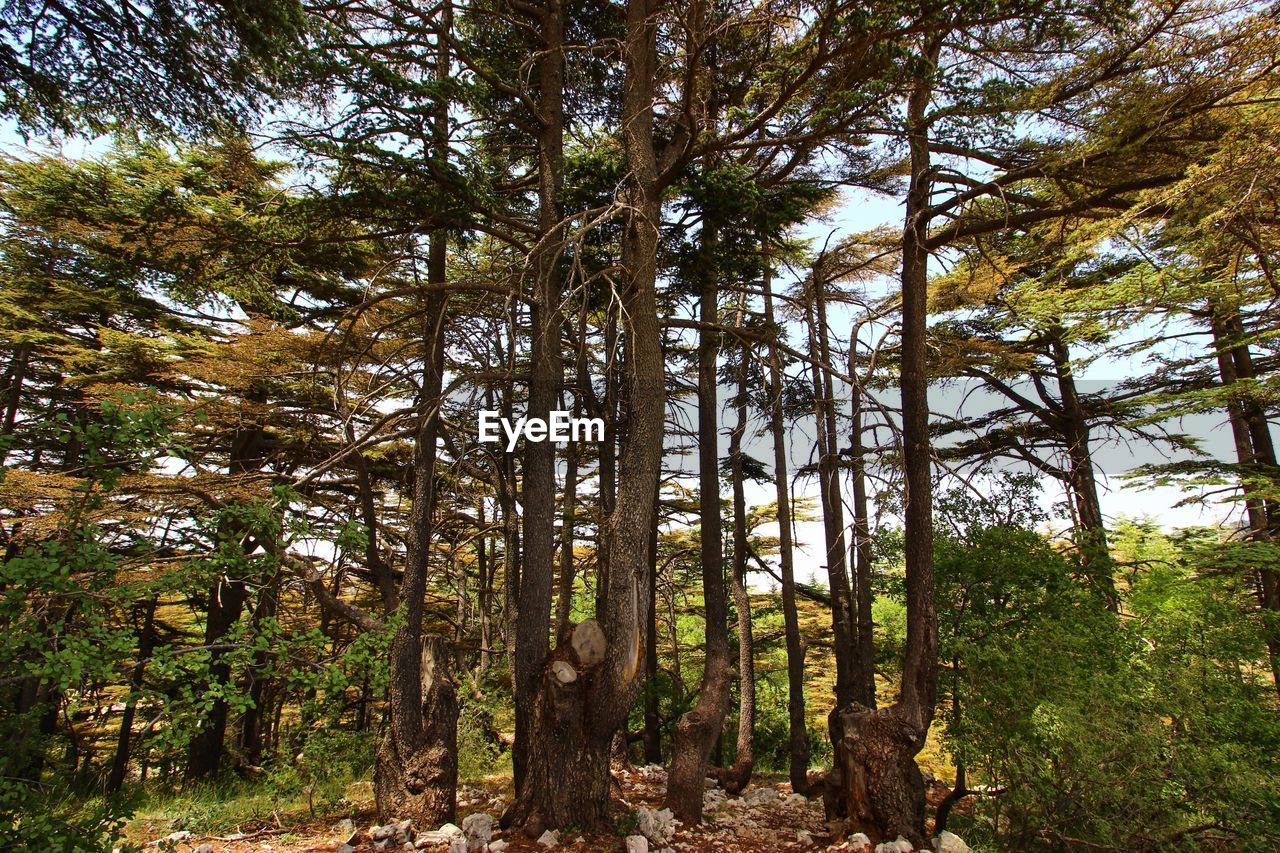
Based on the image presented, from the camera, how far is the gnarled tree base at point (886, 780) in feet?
18.3

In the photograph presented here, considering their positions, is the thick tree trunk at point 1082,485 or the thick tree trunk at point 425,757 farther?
the thick tree trunk at point 1082,485

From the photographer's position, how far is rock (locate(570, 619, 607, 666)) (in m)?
5.11

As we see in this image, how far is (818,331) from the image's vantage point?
23.9 feet

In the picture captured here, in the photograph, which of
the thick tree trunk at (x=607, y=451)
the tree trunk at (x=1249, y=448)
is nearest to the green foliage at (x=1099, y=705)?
the tree trunk at (x=1249, y=448)

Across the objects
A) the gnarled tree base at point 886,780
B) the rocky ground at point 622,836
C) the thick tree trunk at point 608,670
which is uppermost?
the thick tree trunk at point 608,670

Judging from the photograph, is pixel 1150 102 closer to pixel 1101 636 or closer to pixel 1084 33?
pixel 1084 33

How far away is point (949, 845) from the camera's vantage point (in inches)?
209

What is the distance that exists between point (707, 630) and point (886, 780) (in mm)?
2302

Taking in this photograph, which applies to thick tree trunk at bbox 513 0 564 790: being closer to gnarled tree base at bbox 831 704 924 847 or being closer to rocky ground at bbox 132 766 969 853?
rocky ground at bbox 132 766 969 853

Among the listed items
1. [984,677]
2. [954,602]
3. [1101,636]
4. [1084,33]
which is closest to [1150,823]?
[984,677]

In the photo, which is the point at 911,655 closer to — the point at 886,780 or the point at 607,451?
the point at 886,780

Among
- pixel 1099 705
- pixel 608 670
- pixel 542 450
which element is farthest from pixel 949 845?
pixel 542 450

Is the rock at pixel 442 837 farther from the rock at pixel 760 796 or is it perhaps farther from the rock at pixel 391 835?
the rock at pixel 760 796

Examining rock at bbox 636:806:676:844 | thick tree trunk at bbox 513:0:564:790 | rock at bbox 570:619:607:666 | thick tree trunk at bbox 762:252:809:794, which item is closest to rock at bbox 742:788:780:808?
thick tree trunk at bbox 762:252:809:794
